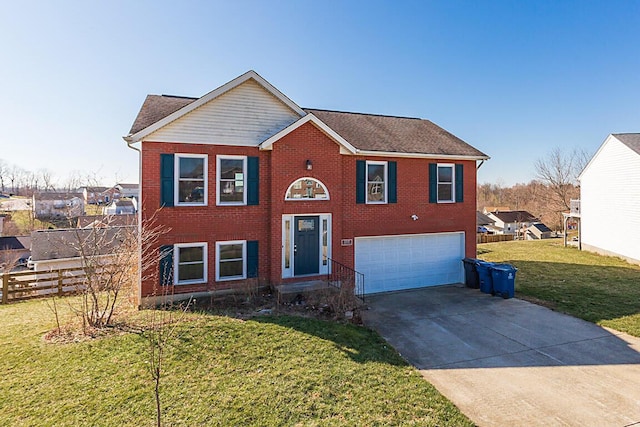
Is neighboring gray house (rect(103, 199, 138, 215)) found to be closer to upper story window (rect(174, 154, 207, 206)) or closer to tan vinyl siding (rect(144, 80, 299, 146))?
upper story window (rect(174, 154, 207, 206))

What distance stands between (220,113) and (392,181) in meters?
6.76

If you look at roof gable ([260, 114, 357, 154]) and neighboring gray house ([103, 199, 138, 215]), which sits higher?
roof gable ([260, 114, 357, 154])

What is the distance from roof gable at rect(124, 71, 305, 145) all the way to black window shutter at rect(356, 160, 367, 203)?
2942mm

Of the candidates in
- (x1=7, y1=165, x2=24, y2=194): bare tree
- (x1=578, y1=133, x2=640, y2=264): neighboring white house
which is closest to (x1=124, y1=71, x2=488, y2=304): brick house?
(x1=578, y1=133, x2=640, y2=264): neighboring white house

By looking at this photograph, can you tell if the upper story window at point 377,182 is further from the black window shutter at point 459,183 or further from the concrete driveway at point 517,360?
the concrete driveway at point 517,360

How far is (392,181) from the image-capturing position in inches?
487

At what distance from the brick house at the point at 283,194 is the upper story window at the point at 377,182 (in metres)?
0.04

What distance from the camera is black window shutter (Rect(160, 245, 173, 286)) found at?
31.3 ft

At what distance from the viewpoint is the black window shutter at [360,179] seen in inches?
469

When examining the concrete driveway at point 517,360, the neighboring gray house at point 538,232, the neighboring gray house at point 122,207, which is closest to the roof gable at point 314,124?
the concrete driveway at point 517,360

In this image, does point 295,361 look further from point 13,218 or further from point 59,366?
point 13,218

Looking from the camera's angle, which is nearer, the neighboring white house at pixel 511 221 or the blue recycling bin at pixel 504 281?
the blue recycling bin at pixel 504 281

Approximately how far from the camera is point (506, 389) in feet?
18.3

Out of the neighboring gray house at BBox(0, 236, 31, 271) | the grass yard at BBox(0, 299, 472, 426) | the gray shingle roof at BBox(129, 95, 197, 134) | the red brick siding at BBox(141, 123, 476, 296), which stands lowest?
the neighboring gray house at BBox(0, 236, 31, 271)
